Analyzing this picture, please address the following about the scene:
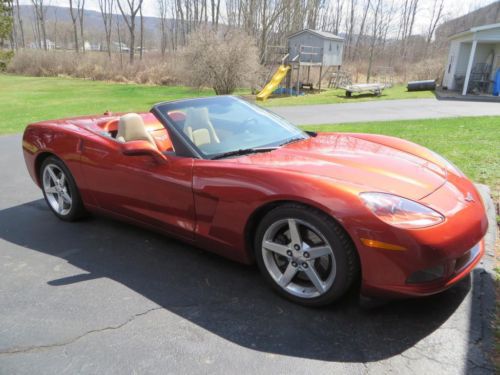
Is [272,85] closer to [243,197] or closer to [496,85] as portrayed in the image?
[496,85]

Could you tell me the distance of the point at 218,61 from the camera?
2228 centimetres

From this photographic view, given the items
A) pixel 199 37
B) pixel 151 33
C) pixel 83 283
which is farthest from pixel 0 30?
pixel 151 33

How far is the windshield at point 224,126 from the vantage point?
3205mm

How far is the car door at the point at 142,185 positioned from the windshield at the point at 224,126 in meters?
0.31

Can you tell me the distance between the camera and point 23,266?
3316mm

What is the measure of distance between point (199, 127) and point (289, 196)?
4.14 feet

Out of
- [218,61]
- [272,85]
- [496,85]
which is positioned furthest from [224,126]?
[272,85]

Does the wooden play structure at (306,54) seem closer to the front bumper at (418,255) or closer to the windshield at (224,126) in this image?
the windshield at (224,126)

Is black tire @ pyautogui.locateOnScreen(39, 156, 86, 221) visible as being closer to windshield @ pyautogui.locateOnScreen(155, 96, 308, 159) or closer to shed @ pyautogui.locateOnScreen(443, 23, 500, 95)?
windshield @ pyautogui.locateOnScreen(155, 96, 308, 159)

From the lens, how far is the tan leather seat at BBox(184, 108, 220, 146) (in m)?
3.22

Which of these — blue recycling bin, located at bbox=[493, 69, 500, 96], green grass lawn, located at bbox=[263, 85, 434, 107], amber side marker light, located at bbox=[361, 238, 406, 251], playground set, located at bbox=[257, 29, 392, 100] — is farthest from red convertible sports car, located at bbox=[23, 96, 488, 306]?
playground set, located at bbox=[257, 29, 392, 100]

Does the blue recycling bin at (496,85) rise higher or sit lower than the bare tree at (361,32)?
lower

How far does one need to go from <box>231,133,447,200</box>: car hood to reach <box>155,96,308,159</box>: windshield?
0.25 meters

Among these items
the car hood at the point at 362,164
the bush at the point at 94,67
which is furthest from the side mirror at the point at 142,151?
the bush at the point at 94,67
